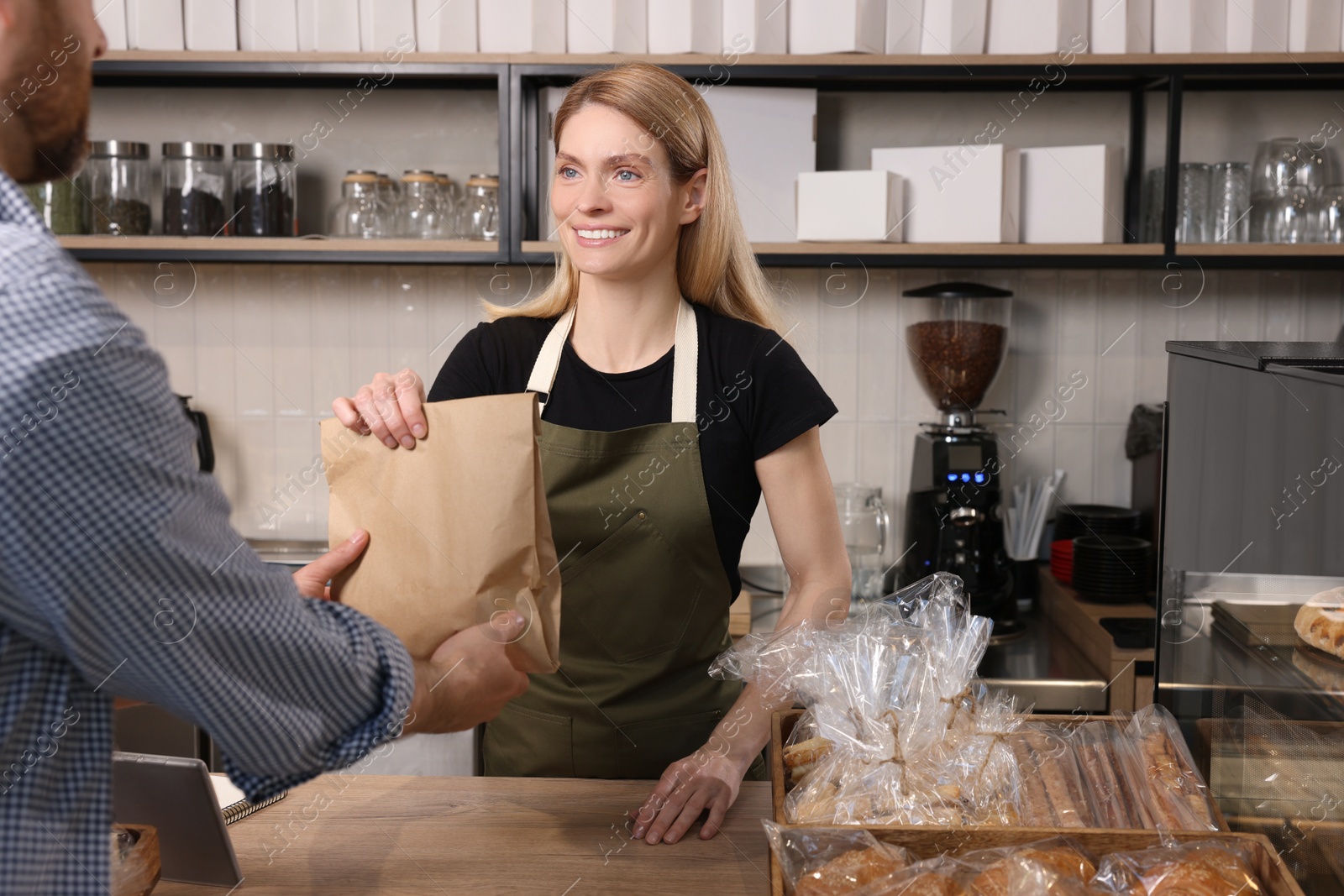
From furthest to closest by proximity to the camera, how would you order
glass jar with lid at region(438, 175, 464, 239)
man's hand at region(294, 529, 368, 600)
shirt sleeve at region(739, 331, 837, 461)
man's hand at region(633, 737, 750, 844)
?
glass jar with lid at region(438, 175, 464, 239) < shirt sleeve at region(739, 331, 837, 461) < man's hand at region(633, 737, 750, 844) < man's hand at region(294, 529, 368, 600)

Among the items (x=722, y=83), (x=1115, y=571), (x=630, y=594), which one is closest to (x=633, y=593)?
(x=630, y=594)

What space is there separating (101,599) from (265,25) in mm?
2106

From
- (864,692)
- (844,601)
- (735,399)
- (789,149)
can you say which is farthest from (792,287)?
(864,692)

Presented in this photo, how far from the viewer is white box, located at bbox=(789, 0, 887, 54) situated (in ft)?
7.49

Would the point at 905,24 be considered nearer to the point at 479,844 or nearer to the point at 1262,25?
the point at 1262,25

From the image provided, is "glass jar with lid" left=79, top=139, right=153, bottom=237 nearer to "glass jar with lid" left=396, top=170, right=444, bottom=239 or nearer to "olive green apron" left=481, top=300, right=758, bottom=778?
"glass jar with lid" left=396, top=170, right=444, bottom=239

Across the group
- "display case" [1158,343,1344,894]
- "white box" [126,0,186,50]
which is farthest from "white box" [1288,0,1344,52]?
"white box" [126,0,186,50]

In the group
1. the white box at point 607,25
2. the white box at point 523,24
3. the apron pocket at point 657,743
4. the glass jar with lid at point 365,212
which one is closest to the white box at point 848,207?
the white box at point 607,25

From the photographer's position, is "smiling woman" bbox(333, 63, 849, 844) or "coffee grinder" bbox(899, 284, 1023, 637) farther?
"coffee grinder" bbox(899, 284, 1023, 637)

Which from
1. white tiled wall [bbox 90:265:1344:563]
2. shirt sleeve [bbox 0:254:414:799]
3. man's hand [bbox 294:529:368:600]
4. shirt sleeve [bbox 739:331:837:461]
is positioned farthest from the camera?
white tiled wall [bbox 90:265:1344:563]

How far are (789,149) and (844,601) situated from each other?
1.31m

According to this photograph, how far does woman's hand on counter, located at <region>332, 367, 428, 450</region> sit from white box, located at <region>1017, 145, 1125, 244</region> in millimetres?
1730

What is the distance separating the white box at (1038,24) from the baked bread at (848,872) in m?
1.97

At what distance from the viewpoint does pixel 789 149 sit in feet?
7.83
